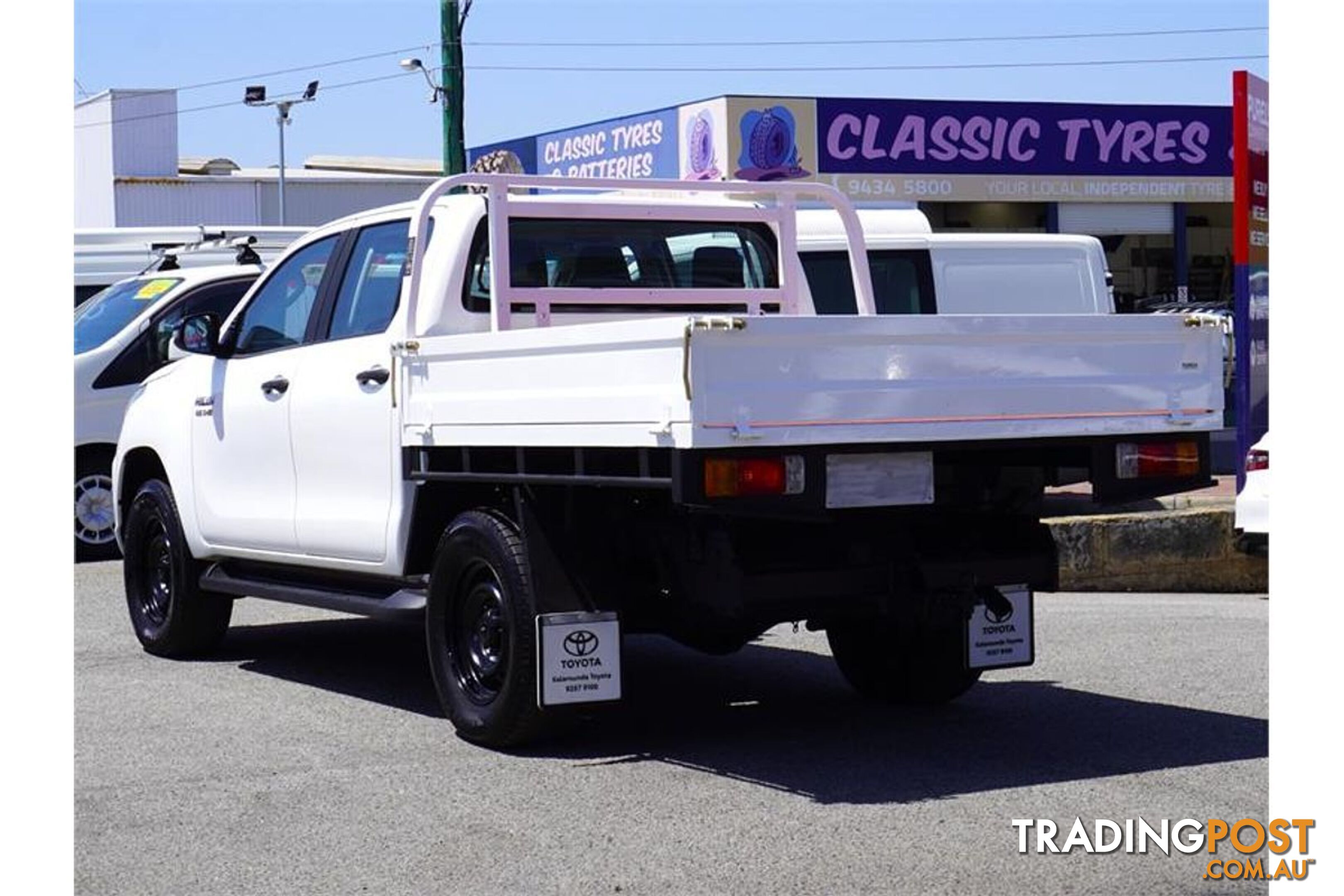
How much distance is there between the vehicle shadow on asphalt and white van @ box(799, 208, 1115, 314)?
440cm

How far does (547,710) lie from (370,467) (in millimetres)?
1591

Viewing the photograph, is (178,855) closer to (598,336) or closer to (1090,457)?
(598,336)

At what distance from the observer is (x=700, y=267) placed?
9.24 meters

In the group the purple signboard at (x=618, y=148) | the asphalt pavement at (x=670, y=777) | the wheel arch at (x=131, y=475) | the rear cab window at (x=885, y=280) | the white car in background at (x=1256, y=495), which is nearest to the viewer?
the asphalt pavement at (x=670, y=777)

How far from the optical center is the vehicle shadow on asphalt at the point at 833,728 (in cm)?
719

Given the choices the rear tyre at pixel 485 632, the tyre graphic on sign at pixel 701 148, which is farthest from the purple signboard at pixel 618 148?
the rear tyre at pixel 485 632

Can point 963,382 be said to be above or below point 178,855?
above

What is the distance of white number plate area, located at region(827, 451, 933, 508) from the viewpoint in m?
6.86

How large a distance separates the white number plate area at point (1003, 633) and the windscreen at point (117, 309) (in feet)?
29.0

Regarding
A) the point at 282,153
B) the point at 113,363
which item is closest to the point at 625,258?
the point at 113,363

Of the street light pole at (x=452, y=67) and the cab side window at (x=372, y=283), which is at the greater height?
the street light pole at (x=452, y=67)

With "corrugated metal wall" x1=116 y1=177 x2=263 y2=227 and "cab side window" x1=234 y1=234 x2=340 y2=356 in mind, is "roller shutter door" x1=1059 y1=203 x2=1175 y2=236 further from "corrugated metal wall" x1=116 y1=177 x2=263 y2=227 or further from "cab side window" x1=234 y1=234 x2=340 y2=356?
"corrugated metal wall" x1=116 y1=177 x2=263 y2=227

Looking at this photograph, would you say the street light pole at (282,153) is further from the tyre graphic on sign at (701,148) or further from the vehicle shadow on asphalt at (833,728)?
the vehicle shadow on asphalt at (833,728)
